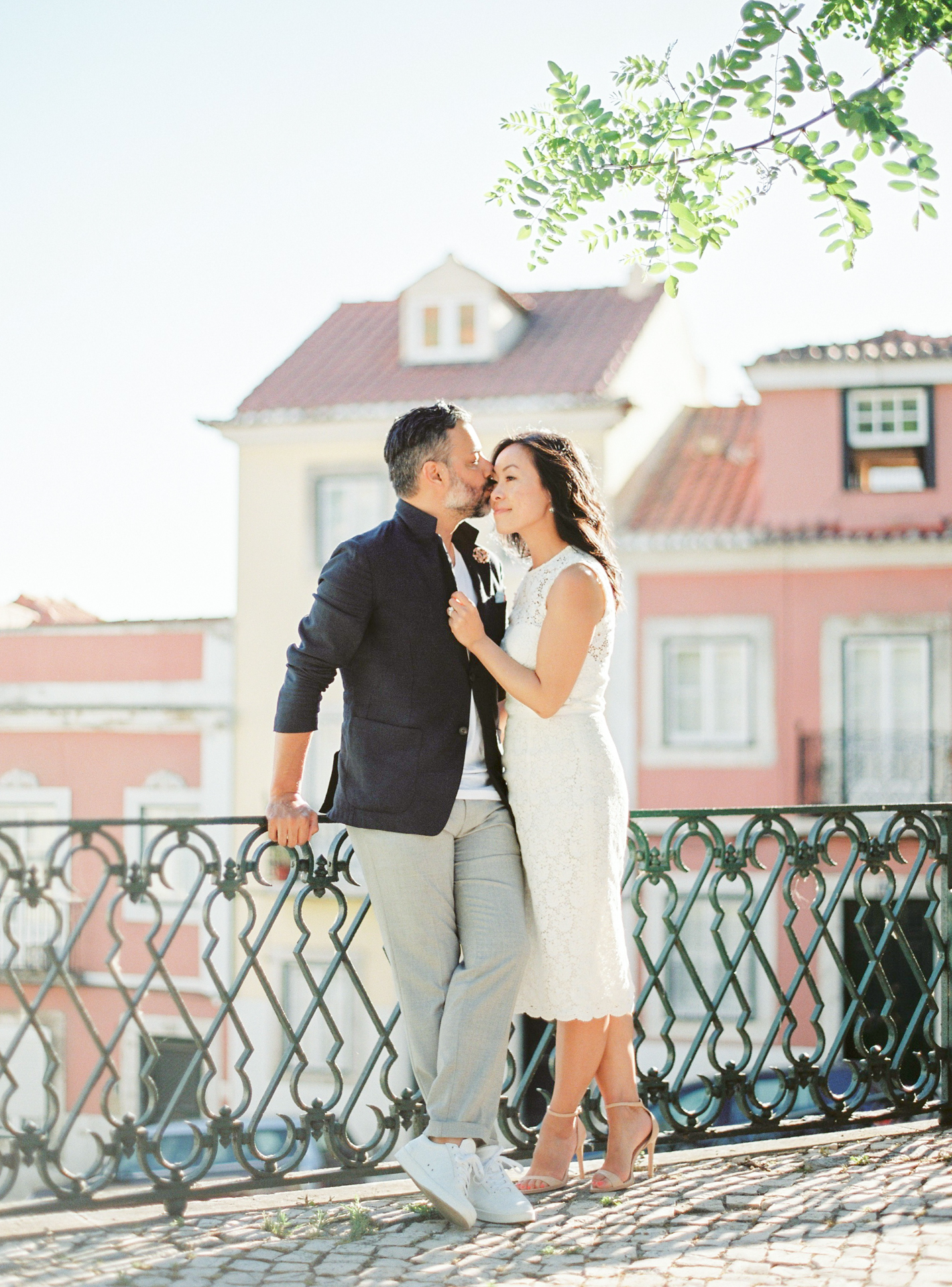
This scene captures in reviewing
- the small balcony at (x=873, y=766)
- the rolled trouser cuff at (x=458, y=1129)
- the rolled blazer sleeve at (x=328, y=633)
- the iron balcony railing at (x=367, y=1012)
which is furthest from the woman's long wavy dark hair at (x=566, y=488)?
the small balcony at (x=873, y=766)

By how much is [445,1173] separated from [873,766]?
48.2ft

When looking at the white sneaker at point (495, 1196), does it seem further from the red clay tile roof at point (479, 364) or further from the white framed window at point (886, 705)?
the red clay tile roof at point (479, 364)

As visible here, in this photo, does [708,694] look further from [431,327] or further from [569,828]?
[569,828]

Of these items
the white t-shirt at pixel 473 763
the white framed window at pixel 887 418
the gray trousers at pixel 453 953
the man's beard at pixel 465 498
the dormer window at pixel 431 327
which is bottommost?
the gray trousers at pixel 453 953

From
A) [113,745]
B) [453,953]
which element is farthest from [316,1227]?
[113,745]

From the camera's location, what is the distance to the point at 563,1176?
342 cm

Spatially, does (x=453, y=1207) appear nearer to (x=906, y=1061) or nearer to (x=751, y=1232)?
(x=751, y=1232)

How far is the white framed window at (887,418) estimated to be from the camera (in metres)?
16.9

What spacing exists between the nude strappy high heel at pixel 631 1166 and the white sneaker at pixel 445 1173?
1.50 feet

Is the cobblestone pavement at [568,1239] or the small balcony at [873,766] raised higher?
the small balcony at [873,766]

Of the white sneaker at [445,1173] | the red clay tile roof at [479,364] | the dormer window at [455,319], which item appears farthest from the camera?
the dormer window at [455,319]

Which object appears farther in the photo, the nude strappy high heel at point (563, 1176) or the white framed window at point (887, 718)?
the white framed window at point (887, 718)

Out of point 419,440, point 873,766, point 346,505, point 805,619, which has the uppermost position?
point 346,505

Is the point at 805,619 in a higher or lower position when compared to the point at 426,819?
higher
